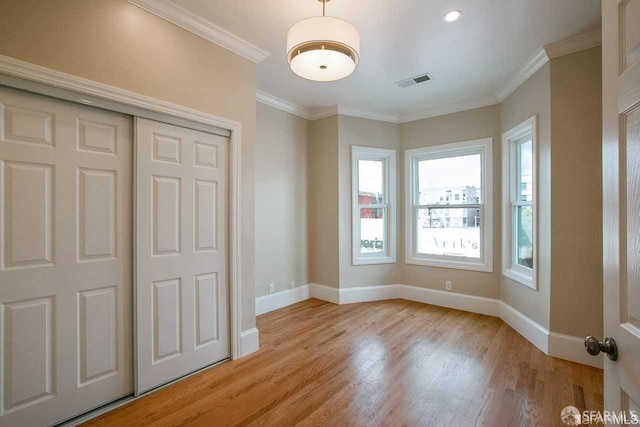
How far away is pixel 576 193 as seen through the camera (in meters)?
2.55

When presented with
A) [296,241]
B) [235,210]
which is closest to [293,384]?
[235,210]

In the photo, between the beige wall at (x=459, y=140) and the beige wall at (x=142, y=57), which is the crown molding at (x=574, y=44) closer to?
the beige wall at (x=459, y=140)

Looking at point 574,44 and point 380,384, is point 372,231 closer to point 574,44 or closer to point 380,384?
point 380,384

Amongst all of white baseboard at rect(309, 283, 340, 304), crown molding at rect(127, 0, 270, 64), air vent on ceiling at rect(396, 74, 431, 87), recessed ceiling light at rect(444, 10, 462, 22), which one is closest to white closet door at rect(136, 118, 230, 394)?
crown molding at rect(127, 0, 270, 64)

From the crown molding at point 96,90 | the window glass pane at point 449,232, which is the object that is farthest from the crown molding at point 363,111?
the crown molding at point 96,90

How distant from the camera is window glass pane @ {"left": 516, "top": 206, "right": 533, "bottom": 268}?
320cm

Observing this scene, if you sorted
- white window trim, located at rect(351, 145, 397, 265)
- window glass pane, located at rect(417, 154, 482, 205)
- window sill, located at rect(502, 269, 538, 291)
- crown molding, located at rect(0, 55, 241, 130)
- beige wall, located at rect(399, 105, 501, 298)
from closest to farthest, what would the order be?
crown molding, located at rect(0, 55, 241, 130)
window sill, located at rect(502, 269, 538, 291)
beige wall, located at rect(399, 105, 501, 298)
window glass pane, located at rect(417, 154, 482, 205)
white window trim, located at rect(351, 145, 397, 265)

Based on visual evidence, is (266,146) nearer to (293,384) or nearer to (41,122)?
(41,122)

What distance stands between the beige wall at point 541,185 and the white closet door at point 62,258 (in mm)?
3533

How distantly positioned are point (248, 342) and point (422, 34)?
317cm

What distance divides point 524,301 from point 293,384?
8.50 feet

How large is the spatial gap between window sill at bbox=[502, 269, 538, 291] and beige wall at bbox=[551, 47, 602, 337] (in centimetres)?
31

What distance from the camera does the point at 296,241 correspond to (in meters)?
4.35

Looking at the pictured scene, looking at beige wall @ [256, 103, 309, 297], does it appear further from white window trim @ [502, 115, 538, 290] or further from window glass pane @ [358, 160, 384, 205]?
white window trim @ [502, 115, 538, 290]
